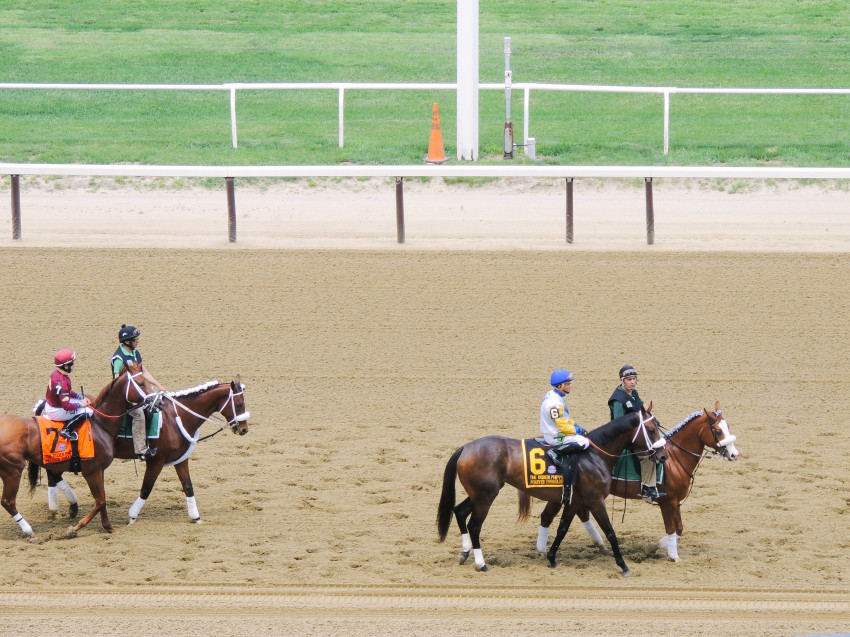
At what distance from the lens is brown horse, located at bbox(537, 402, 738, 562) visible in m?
9.58

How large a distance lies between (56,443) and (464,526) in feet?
11.6

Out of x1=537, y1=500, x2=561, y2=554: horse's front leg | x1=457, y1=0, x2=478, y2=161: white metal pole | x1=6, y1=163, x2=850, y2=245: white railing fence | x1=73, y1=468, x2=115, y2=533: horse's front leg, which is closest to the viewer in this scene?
x1=537, y1=500, x2=561, y2=554: horse's front leg

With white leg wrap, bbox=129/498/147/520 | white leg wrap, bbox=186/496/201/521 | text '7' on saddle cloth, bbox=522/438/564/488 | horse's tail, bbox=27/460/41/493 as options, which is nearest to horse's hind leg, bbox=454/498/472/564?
text '7' on saddle cloth, bbox=522/438/564/488

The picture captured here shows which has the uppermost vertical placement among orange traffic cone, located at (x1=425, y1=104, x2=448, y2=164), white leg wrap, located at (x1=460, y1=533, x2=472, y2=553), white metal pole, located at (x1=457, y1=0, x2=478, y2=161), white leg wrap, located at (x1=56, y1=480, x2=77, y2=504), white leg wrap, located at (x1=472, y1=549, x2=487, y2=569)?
white metal pole, located at (x1=457, y1=0, x2=478, y2=161)

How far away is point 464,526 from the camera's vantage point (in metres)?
9.53

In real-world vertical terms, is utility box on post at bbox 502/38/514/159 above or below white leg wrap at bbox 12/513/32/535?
above

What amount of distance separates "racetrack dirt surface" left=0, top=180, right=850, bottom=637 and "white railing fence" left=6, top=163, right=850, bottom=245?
869 millimetres

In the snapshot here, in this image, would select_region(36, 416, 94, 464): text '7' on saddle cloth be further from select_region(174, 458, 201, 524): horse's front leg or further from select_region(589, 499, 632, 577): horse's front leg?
select_region(589, 499, 632, 577): horse's front leg

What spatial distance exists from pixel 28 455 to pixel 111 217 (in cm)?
857

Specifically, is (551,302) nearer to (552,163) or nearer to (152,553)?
(552,163)

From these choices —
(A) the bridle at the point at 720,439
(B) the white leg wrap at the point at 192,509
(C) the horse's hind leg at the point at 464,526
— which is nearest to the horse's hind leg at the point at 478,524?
(C) the horse's hind leg at the point at 464,526

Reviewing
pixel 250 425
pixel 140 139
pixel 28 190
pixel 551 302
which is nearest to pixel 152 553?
pixel 250 425

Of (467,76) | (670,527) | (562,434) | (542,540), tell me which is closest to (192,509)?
(542,540)

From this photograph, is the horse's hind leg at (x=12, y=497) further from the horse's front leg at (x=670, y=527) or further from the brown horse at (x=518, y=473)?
the horse's front leg at (x=670, y=527)
